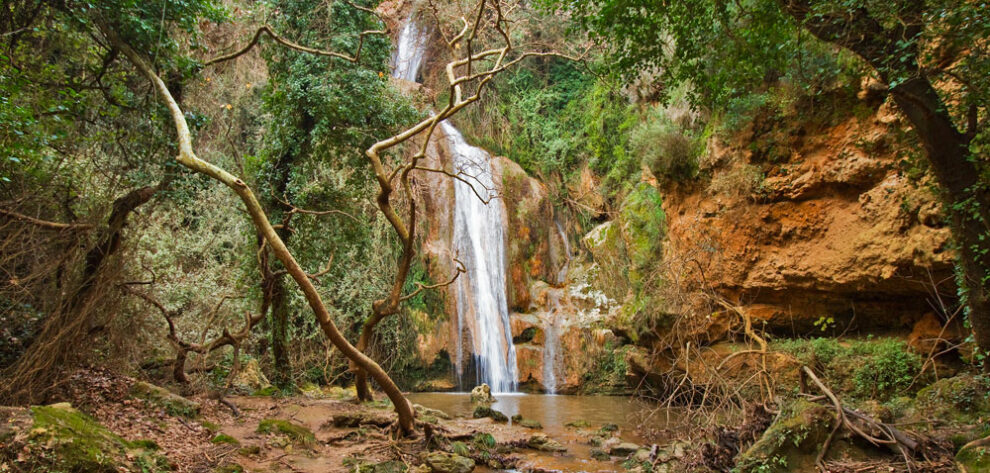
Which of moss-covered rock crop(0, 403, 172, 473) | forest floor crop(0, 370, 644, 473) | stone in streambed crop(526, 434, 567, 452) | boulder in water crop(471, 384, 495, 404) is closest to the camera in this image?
moss-covered rock crop(0, 403, 172, 473)

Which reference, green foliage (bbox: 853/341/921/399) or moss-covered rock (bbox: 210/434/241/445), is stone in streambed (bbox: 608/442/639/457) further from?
moss-covered rock (bbox: 210/434/241/445)

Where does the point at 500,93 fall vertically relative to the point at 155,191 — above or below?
above

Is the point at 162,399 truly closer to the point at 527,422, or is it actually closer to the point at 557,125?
the point at 527,422

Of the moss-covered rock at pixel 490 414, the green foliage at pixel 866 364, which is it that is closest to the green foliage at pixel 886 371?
the green foliage at pixel 866 364

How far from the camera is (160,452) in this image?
5.02 metres

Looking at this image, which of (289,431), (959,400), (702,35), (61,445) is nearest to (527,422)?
(289,431)

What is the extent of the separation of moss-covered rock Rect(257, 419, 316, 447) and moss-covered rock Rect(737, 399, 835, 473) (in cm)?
482

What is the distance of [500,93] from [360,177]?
1183cm

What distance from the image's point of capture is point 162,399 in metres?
6.43

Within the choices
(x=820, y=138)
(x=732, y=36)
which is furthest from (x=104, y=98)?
(x=820, y=138)

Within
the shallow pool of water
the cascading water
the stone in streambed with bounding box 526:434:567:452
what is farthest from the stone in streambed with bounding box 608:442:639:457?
the cascading water

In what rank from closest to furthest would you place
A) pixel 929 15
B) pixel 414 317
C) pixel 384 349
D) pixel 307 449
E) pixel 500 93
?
1. pixel 929 15
2. pixel 307 449
3. pixel 384 349
4. pixel 414 317
5. pixel 500 93

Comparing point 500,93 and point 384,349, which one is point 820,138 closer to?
point 384,349

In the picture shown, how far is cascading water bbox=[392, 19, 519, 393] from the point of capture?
16094 mm
